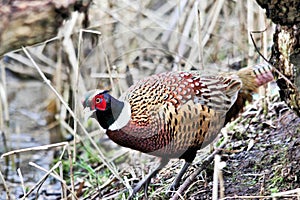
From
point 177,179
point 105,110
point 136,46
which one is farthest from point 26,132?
point 105,110

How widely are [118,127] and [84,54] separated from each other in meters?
2.48

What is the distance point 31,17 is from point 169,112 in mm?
1102

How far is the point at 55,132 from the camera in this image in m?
5.96

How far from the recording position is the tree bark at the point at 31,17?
234 centimetres

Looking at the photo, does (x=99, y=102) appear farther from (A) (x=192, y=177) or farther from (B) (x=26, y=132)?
(B) (x=26, y=132)

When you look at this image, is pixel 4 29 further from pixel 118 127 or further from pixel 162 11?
pixel 162 11

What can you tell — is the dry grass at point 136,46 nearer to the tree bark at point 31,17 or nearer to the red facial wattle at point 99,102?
the red facial wattle at point 99,102

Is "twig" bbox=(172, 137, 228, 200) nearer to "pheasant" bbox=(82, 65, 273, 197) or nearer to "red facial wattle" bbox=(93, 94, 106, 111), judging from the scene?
"pheasant" bbox=(82, 65, 273, 197)

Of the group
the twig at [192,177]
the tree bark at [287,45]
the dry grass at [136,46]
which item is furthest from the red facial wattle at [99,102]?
the dry grass at [136,46]

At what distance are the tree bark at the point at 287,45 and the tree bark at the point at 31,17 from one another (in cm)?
81

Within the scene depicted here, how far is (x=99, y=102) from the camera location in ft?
10.4

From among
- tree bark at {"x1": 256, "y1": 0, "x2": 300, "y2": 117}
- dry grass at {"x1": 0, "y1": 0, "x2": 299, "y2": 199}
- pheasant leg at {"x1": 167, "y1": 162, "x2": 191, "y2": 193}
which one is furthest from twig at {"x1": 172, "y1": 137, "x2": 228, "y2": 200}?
dry grass at {"x1": 0, "y1": 0, "x2": 299, "y2": 199}

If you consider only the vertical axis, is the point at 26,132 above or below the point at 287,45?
below

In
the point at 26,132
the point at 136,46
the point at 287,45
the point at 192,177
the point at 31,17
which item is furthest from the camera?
the point at 26,132
